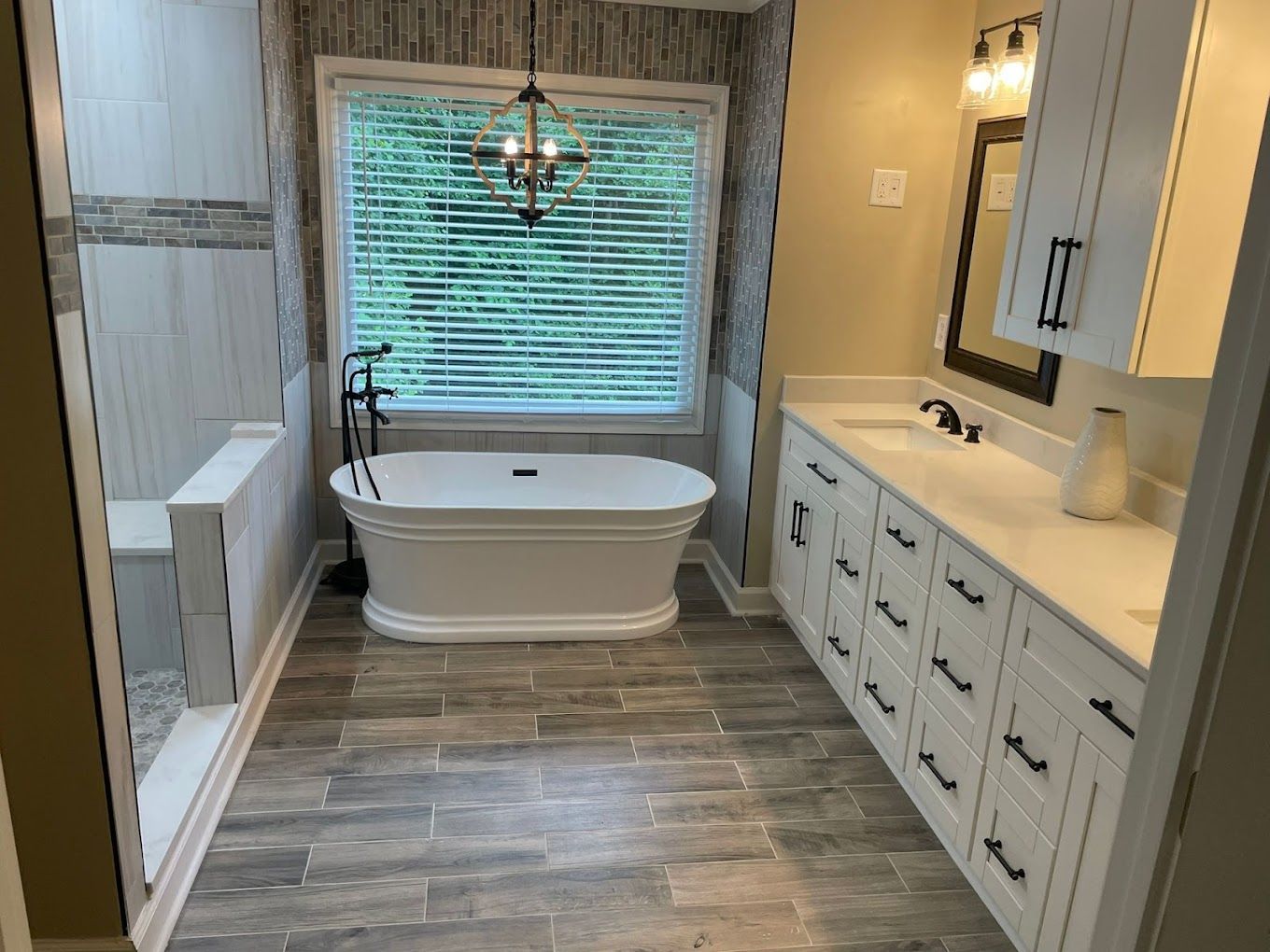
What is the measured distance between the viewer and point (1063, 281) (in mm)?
2338

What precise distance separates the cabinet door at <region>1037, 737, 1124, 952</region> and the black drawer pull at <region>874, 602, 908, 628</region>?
837 millimetres

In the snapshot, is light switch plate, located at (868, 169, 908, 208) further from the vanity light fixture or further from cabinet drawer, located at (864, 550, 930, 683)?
cabinet drawer, located at (864, 550, 930, 683)

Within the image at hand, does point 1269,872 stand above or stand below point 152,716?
above

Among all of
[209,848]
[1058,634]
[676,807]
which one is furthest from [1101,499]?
[209,848]

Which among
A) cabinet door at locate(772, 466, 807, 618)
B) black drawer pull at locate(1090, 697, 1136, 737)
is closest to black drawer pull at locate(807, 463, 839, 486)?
cabinet door at locate(772, 466, 807, 618)

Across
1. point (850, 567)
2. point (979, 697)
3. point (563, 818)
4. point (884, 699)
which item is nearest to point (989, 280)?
point (850, 567)

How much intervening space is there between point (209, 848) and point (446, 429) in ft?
7.19

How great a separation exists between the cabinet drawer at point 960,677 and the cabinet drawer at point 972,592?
3 centimetres

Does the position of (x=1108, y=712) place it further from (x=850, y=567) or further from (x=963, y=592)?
(x=850, y=567)

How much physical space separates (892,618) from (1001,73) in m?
1.80

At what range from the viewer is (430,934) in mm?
2131

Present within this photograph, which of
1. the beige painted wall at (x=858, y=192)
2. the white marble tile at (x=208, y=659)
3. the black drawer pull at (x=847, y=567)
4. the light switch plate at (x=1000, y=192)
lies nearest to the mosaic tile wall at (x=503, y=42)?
the beige painted wall at (x=858, y=192)

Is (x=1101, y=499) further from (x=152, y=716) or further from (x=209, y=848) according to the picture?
(x=152, y=716)

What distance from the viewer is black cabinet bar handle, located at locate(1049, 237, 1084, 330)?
230 cm
